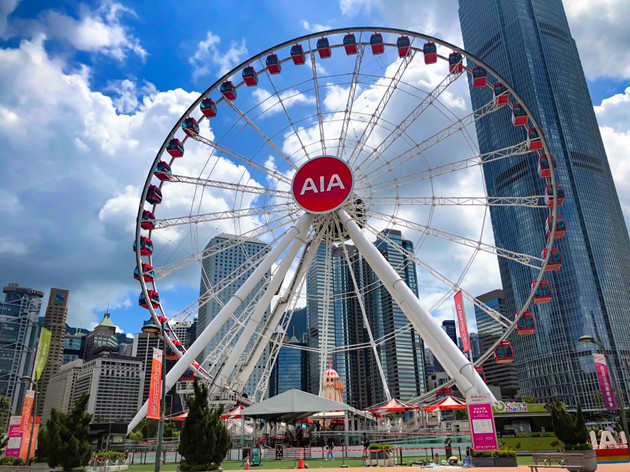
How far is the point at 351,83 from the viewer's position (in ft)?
114

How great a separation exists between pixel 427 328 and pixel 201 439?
1282 cm

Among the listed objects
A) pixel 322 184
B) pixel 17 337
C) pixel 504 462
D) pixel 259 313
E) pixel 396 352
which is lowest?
pixel 504 462

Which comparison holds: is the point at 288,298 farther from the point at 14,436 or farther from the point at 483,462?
the point at 14,436

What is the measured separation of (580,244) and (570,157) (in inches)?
909

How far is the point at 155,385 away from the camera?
21266 mm

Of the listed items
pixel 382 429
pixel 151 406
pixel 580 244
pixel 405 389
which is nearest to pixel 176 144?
pixel 151 406

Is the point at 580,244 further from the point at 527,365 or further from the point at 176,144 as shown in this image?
the point at 176,144

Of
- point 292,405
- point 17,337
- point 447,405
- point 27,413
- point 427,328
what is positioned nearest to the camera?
point 427,328

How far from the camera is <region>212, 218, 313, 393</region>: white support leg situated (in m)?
30.2

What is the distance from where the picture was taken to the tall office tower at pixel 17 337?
148625mm

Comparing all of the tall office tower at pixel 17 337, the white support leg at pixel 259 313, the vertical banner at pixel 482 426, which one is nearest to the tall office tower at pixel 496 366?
the tall office tower at pixel 17 337

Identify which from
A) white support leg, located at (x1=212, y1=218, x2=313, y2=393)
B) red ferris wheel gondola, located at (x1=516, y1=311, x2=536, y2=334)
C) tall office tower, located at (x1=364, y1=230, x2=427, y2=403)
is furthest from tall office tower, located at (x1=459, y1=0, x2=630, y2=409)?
white support leg, located at (x1=212, y1=218, x2=313, y2=393)

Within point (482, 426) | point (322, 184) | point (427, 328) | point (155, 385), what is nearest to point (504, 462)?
point (482, 426)

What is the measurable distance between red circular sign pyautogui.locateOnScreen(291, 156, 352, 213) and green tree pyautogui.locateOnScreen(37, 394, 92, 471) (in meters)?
17.7
